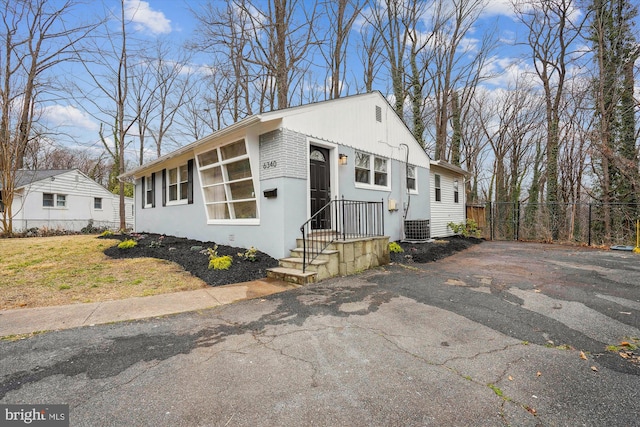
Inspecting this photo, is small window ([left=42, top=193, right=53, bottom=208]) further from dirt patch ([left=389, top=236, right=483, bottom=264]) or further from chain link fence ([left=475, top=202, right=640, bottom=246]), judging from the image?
chain link fence ([left=475, top=202, right=640, bottom=246])

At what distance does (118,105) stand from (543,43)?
2336 centimetres

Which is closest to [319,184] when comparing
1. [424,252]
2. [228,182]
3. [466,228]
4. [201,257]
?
[228,182]

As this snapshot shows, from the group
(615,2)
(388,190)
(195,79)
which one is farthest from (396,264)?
(195,79)

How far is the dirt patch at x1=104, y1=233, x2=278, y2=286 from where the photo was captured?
5.58 m

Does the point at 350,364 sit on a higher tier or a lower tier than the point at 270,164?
lower

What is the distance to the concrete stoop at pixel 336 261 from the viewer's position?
5453 millimetres

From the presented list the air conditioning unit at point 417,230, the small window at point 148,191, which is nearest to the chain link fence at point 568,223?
the air conditioning unit at point 417,230

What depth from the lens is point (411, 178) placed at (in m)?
10.5

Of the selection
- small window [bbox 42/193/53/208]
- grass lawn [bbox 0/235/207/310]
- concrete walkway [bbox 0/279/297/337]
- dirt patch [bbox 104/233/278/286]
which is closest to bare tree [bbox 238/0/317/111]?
dirt patch [bbox 104/233/278/286]

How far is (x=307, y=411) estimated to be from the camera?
187cm

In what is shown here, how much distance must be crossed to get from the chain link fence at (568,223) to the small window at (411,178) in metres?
5.81

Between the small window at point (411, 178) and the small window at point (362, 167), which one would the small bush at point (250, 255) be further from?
the small window at point (411, 178)

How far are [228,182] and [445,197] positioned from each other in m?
9.72

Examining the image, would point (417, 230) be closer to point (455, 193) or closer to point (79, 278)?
point (455, 193)
